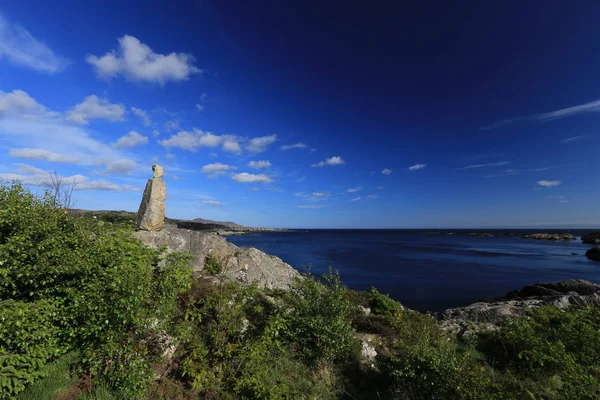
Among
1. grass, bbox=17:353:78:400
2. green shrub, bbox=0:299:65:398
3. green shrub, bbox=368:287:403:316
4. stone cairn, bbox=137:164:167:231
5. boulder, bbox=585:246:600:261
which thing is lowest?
boulder, bbox=585:246:600:261

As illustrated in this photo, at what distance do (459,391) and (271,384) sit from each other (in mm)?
3849

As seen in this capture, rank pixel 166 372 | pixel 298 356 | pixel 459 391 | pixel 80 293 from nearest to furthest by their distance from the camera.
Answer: pixel 459 391 → pixel 80 293 → pixel 166 372 → pixel 298 356

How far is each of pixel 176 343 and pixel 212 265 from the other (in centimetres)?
700

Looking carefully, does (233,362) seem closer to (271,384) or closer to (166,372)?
(271,384)

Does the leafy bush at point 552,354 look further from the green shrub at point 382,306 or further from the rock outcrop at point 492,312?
the green shrub at point 382,306

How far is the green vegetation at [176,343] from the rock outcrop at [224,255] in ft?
15.7

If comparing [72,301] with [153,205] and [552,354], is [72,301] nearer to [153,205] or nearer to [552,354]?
[153,205]

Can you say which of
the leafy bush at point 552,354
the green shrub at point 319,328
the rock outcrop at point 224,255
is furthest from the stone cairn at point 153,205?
the leafy bush at point 552,354

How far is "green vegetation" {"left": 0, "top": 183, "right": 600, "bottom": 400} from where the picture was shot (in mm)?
5062

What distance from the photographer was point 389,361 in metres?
7.29

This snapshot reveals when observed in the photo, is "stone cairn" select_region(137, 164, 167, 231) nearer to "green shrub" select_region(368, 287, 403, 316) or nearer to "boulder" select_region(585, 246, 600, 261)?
"green shrub" select_region(368, 287, 403, 316)

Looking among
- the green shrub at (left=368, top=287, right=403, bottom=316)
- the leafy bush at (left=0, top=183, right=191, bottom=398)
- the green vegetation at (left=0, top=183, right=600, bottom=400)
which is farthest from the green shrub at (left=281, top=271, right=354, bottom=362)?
the green shrub at (left=368, top=287, right=403, bottom=316)

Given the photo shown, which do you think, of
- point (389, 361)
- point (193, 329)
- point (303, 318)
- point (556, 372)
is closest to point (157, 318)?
point (193, 329)

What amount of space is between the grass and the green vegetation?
0.07 ft
